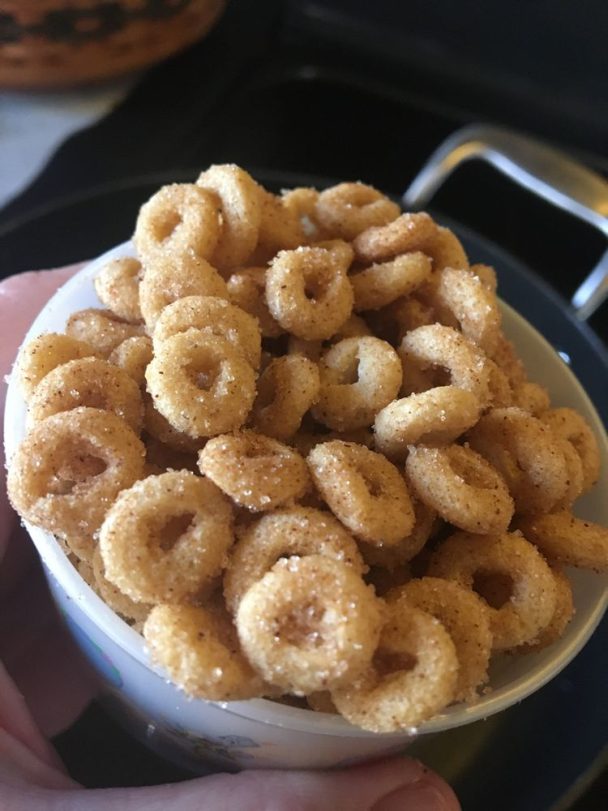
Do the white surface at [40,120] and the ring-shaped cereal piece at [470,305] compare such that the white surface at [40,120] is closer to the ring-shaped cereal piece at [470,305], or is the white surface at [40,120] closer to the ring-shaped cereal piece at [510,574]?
the ring-shaped cereal piece at [470,305]

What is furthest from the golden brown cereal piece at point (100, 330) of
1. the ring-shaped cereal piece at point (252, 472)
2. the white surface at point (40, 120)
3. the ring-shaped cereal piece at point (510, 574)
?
the white surface at point (40, 120)

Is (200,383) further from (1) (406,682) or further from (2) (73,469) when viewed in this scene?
(1) (406,682)

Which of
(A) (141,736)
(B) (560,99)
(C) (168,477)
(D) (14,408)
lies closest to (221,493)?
(C) (168,477)

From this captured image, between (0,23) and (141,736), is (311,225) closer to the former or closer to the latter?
(141,736)

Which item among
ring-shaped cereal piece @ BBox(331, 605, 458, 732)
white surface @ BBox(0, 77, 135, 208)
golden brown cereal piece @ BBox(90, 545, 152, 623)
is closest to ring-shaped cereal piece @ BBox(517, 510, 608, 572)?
ring-shaped cereal piece @ BBox(331, 605, 458, 732)

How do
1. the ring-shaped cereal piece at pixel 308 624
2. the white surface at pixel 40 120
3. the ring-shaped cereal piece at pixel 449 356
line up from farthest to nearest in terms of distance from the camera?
the white surface at pixel 40 120
the ring-shaped cereal piece at pixel 449 356
the ring-shaped cereal piece at pixel 308 624

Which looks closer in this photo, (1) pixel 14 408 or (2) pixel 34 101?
(1) pixel 14 408

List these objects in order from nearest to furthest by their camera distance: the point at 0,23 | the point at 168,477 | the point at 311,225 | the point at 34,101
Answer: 1. the point at 168,477
2. the point at 311,225
3. the point at 0,23
4. the point at 34,101
